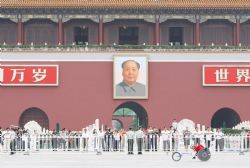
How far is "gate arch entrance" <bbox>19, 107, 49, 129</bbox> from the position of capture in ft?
130

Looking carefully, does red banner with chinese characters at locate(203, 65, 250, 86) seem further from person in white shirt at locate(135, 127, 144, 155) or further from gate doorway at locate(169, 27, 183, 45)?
person in white shirt at locate(135, 127, 144, 155)

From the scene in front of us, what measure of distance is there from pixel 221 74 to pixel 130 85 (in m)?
5.11

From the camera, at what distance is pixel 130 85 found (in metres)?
39.0

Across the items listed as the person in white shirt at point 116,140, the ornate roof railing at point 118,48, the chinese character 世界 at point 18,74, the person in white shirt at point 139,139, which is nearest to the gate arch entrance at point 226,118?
the ornate roof railing at point 118,48

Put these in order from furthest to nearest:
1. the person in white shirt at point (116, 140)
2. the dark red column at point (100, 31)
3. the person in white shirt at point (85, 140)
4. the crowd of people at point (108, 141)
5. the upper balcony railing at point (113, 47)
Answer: the dark red column at point (100, 31) → the upper balcony railing at point (113, 47) → the person in white shirt at point (116, 140) → the person in white shirt at point (85, 140) → the crowd of people at point (108, 141)

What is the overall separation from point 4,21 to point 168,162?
73.5 feet

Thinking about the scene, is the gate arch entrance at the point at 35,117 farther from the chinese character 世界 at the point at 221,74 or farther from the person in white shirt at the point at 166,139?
the person in white shirt at the point at 166,139

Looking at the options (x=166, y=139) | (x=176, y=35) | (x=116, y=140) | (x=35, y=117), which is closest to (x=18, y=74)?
(x=35, y=117)

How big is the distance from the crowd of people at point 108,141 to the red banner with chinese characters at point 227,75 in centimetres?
859

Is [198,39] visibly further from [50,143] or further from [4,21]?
[50,143]

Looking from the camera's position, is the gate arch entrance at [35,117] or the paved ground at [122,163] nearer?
the paved ground at [122,163]

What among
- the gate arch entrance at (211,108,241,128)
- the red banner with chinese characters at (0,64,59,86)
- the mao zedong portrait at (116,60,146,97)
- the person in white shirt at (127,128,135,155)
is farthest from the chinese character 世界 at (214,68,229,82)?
the person in white shirt at (127,128,135,155)

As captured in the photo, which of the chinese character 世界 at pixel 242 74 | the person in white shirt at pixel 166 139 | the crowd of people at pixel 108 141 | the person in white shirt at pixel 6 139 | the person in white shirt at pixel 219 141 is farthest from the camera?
the chinese character 世界 at pixel 242 74

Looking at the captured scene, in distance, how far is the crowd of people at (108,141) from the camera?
2851 cm
